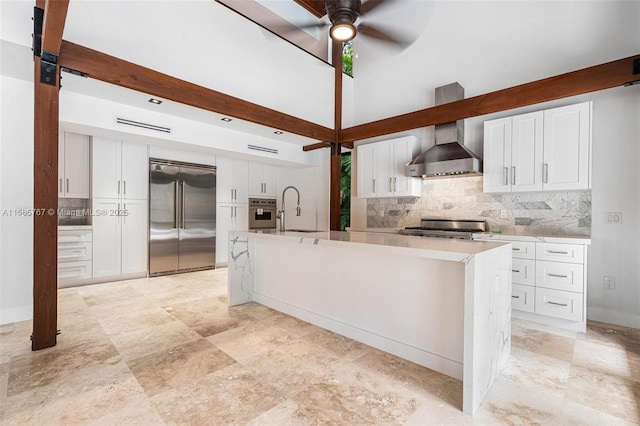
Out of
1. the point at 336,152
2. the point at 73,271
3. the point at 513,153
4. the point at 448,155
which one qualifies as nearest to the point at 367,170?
the point at 336,152

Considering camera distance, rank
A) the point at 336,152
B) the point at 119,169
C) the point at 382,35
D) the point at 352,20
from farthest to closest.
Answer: the point at 336,152
the point at 119,169
the point at 382,35
the point at 352,20

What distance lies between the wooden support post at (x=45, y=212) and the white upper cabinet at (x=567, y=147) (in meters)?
4.63

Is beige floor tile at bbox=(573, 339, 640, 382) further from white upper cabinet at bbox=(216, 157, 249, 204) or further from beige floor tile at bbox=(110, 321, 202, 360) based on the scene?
Result: white upper cabinet at bbox=(216, 157, 249, 204)

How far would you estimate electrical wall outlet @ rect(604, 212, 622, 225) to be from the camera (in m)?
3.09

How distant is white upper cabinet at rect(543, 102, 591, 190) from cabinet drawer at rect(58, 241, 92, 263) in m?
5.84

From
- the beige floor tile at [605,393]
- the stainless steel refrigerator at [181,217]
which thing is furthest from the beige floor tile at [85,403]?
the stainless steel refrigerator at [181,217]

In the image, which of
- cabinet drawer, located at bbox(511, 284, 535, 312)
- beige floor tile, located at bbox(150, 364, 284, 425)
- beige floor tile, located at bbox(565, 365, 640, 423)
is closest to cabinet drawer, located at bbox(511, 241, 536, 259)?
cabinet drawer, located at bbox(511, 284, 535, 312)

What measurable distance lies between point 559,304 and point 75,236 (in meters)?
5.80

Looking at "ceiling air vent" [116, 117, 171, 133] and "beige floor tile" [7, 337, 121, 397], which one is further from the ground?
"ceiling air vent" [116, 117, 171, 133]

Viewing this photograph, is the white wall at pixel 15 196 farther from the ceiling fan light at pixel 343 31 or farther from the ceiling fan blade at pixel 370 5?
the ceiling fan blade at pixel 370 5

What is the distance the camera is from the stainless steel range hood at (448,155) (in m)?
3.84

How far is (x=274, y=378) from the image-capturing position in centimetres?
190

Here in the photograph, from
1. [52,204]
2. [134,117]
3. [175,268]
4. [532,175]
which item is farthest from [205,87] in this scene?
[532,175]

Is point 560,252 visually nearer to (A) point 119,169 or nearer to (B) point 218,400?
(B) point 218,400
